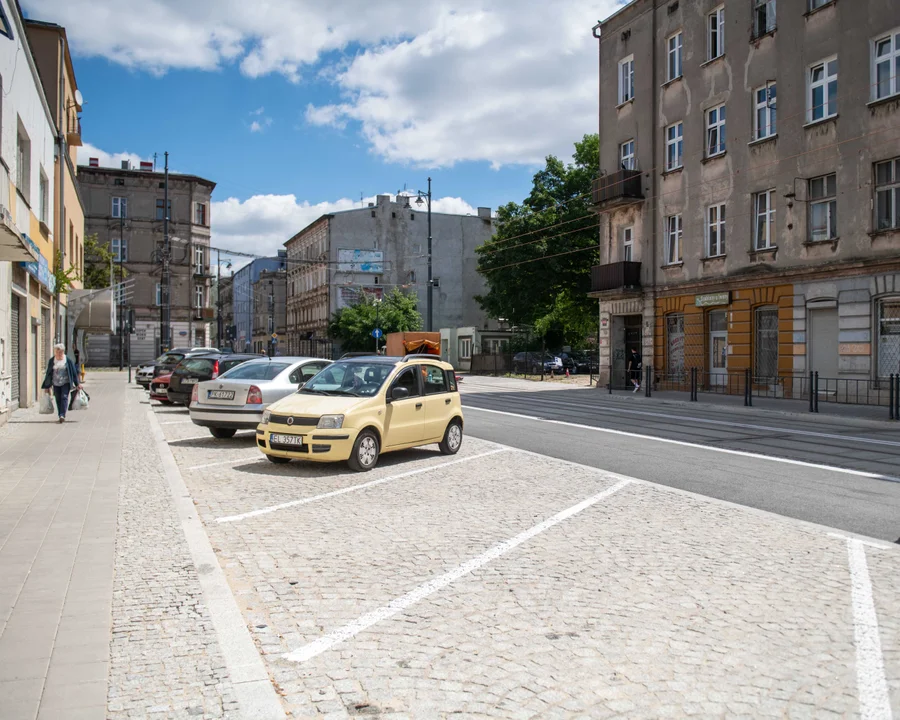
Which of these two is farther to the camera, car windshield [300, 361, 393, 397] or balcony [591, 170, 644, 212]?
balcony [591, 170, 644, 212]

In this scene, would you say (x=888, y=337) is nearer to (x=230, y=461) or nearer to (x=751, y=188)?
(x=751, y=188)

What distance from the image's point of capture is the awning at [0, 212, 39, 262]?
458 inches

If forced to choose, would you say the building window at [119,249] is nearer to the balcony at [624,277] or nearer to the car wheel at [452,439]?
the balcony at [624,277]

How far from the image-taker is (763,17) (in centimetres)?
2633

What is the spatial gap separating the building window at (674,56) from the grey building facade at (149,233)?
43479 mm

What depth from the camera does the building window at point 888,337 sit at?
2161cm

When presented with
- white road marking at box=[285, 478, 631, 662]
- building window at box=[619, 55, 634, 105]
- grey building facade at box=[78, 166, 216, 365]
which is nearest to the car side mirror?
white road marking at box=[285, 478, 631, 662]

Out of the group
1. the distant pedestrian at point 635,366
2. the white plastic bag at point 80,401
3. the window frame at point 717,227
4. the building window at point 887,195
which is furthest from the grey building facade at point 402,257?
the white plastic bag at point 80,401

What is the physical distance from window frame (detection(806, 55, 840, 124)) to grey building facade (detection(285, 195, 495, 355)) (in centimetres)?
4707

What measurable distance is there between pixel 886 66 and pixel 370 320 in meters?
43.9

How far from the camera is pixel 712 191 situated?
28375 mm

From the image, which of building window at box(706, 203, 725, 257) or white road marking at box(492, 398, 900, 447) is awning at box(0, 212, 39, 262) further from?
building window at box(706, 203, 725, 257)

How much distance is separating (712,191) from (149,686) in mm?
27775

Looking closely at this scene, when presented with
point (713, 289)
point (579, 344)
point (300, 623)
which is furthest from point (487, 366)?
point (300, 623)
